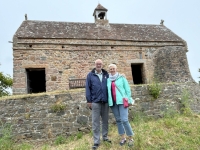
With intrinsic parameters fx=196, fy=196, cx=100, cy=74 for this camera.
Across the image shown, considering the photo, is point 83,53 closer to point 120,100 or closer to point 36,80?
point 36,80

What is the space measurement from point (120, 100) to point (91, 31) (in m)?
10.8

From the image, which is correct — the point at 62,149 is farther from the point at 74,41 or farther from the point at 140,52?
the point at 140,52

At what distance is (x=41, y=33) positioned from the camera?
1289 cm

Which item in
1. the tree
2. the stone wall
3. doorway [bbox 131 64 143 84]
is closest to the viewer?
the stone wall

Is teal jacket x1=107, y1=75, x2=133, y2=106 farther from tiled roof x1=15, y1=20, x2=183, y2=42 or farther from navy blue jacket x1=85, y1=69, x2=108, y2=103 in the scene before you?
tiled roof x1=15, y1=20, x2=183, y2=42

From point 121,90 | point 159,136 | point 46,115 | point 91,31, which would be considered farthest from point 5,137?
point 91,31

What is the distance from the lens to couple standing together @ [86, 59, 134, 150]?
4.38 m

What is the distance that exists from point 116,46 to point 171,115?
25.4 feet

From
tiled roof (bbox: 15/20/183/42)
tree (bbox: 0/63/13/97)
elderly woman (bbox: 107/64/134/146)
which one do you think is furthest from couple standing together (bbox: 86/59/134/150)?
tree (bbox: 0/63/13/97)

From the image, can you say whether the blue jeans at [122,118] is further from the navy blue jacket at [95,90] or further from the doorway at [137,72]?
the doorway at [137,72]

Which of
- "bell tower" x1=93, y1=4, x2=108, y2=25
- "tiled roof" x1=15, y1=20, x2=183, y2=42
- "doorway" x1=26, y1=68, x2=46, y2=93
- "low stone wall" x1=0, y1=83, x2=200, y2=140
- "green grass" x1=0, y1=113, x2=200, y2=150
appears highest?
"bell tower" x1=93, y1=4, x2=108, y2=25

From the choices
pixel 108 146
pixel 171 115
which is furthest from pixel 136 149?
pixel 171 115

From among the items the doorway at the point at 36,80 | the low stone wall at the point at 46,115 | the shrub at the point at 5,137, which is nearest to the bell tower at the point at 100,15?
the doorway at the point at 36,80

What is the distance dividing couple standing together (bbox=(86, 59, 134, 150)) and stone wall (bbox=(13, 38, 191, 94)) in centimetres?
763
